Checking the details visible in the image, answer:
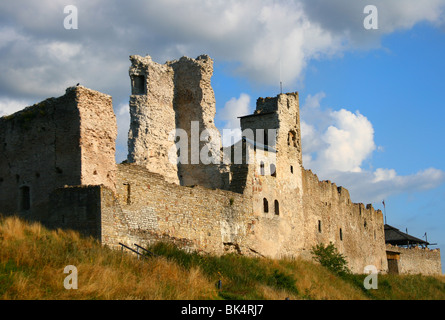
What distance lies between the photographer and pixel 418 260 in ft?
144

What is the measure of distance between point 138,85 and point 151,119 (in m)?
1.38

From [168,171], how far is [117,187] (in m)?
Result: 6.26

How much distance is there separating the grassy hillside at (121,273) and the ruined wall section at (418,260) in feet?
76.9

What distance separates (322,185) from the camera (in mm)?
30656

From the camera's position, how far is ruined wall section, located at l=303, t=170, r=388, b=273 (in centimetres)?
2862

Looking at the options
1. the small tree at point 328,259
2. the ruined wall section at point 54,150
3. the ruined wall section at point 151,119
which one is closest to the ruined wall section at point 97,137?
the ruined wall section at point 54,150

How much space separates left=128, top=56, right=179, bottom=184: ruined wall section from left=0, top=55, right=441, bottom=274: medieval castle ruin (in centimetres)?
4

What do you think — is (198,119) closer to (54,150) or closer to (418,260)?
(54,150)

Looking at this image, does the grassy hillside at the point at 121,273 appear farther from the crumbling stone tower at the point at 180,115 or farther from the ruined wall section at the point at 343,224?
the ruined wall section at the point at 343,224

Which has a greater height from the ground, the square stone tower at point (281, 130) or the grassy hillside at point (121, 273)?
the square stone tower at point (281, 130)

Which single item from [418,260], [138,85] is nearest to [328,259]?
[138,85]

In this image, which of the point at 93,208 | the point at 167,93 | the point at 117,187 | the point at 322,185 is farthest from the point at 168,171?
the point at 322,185

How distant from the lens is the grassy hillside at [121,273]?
1241 centimetres

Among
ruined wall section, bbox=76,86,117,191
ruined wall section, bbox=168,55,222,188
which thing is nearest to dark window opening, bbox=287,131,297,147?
ruined wall section, bbox=168,55,222,188
